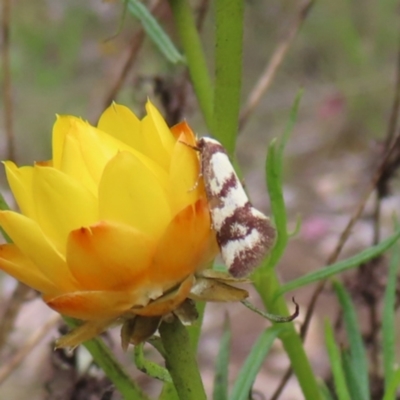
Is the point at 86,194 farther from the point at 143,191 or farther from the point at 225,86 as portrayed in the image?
the point at 225,86

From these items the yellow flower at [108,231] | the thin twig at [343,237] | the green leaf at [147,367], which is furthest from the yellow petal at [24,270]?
the thin twig at [343,237]

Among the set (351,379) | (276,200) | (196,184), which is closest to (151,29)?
(276,200)

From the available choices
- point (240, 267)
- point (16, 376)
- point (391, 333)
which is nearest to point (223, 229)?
point (240, 267)

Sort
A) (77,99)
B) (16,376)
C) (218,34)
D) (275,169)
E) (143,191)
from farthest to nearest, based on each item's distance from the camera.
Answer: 1. (77,99)
2. (16,376)
3. (275,169)
4. (218,34)
5. (143,191)

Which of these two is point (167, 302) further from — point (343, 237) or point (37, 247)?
point (343, 237)

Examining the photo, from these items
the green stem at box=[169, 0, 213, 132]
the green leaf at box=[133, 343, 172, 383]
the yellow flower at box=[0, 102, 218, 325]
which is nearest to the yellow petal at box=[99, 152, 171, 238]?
the yellow flower at box=[0, 102, 218, 325]

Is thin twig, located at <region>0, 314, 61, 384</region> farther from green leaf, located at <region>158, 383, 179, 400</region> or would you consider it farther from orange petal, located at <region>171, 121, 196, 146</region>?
orange petal, located at <region>171, 121, 196, 146</region>
